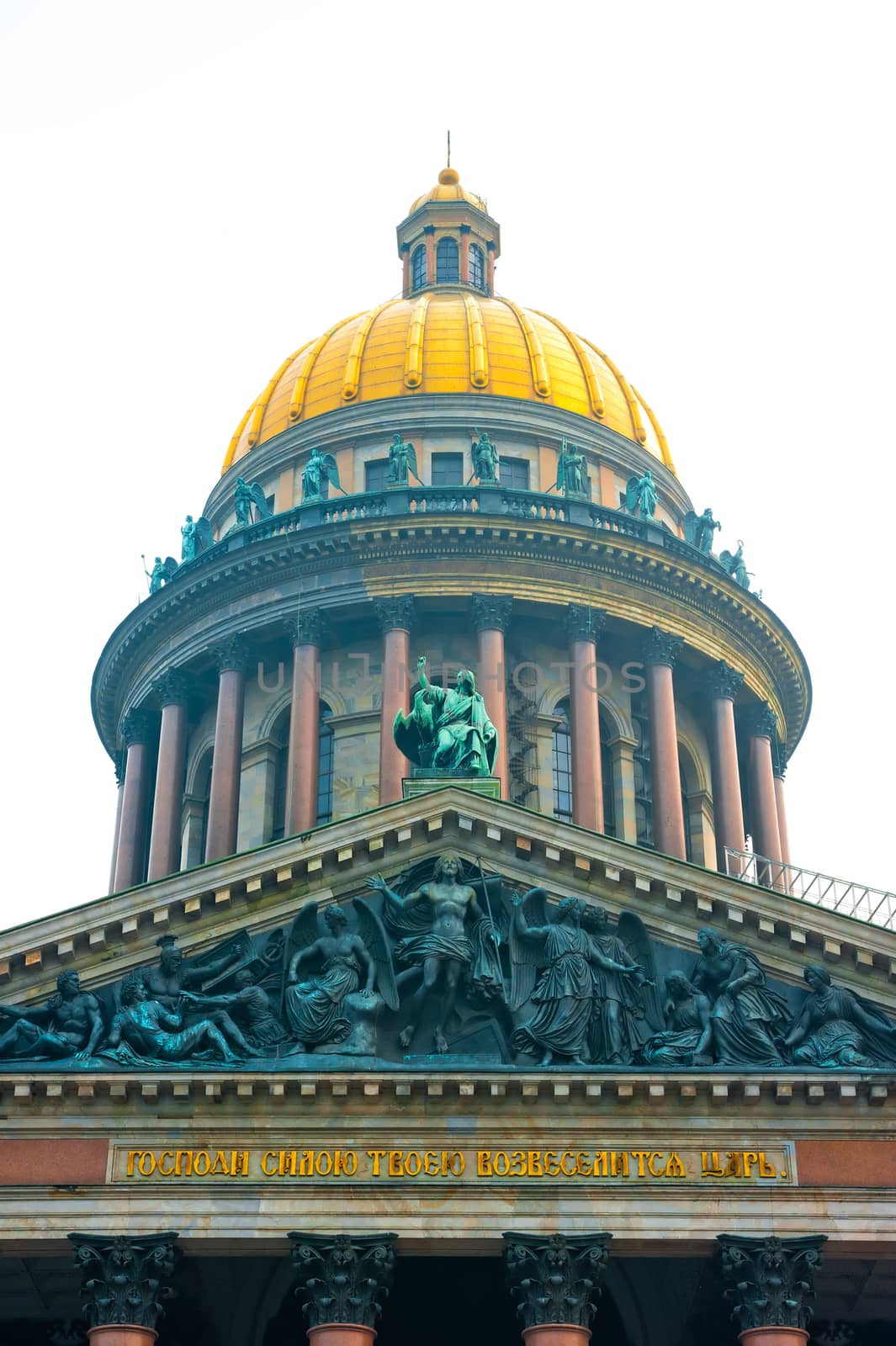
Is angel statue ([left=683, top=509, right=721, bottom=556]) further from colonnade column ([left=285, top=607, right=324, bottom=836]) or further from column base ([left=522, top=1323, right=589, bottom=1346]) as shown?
column base ([left=522, top=1323, right=589, bottom=1346])

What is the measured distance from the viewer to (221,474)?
59.5 metres

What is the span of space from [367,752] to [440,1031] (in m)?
20.5

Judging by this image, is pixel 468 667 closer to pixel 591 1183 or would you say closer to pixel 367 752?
pixel 367 752

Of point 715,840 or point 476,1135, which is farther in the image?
point 715,840

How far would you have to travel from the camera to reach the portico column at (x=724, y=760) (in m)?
51.5

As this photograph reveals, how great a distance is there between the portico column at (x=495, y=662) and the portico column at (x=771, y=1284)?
67.3ft

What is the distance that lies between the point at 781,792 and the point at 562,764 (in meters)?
8.34

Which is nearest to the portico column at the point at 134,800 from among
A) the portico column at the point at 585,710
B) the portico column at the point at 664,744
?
the portico column at the point at 585,710

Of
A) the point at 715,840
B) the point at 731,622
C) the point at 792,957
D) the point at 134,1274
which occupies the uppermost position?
the point at 731,622

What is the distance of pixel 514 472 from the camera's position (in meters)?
55.5

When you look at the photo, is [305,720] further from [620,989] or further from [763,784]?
[620,989]

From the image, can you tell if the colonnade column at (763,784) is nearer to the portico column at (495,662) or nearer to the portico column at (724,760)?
the portico column at (724,760)

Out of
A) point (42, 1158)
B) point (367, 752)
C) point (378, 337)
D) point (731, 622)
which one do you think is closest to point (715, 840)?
point (731, 622)

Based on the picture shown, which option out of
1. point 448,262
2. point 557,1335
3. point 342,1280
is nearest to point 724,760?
point 448,262
